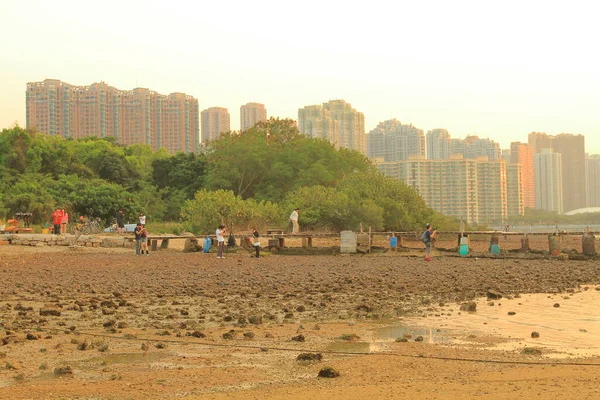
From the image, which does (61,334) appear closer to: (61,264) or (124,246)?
(61,264)

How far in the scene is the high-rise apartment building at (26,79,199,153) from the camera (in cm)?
11681

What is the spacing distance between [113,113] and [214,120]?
21.1 metres

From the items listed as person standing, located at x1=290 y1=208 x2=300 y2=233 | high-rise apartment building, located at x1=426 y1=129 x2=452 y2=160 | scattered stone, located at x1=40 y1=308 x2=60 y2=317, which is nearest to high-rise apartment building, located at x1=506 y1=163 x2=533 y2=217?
high-rise apartment building, located at x1=426 y1=129 x2=452 y2=160

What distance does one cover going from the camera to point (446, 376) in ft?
28.3

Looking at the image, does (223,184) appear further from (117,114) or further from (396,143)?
(396,143)

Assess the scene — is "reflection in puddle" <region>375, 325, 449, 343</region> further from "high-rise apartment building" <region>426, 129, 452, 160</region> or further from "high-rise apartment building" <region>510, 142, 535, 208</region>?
"high-rise apartment building" <region>510, 142, 535, 208</region>

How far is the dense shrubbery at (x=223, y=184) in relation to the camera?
46.5 m

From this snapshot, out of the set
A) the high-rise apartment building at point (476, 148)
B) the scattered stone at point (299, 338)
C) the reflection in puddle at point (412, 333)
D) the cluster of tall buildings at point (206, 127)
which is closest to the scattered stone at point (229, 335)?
the scattered stone at point (299, 338)

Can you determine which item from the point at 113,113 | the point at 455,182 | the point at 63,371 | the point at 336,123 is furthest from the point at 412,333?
the point at 113,113

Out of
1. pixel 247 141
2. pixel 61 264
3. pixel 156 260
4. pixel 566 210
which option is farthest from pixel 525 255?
pixel 566 210

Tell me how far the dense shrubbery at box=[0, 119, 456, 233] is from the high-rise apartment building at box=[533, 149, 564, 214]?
405 ft

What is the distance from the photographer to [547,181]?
183375mm

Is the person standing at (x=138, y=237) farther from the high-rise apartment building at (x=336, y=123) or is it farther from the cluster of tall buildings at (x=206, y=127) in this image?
the high-rise apartment building at (x=336, y=123)

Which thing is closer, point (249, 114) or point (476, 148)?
point (249, 114)
